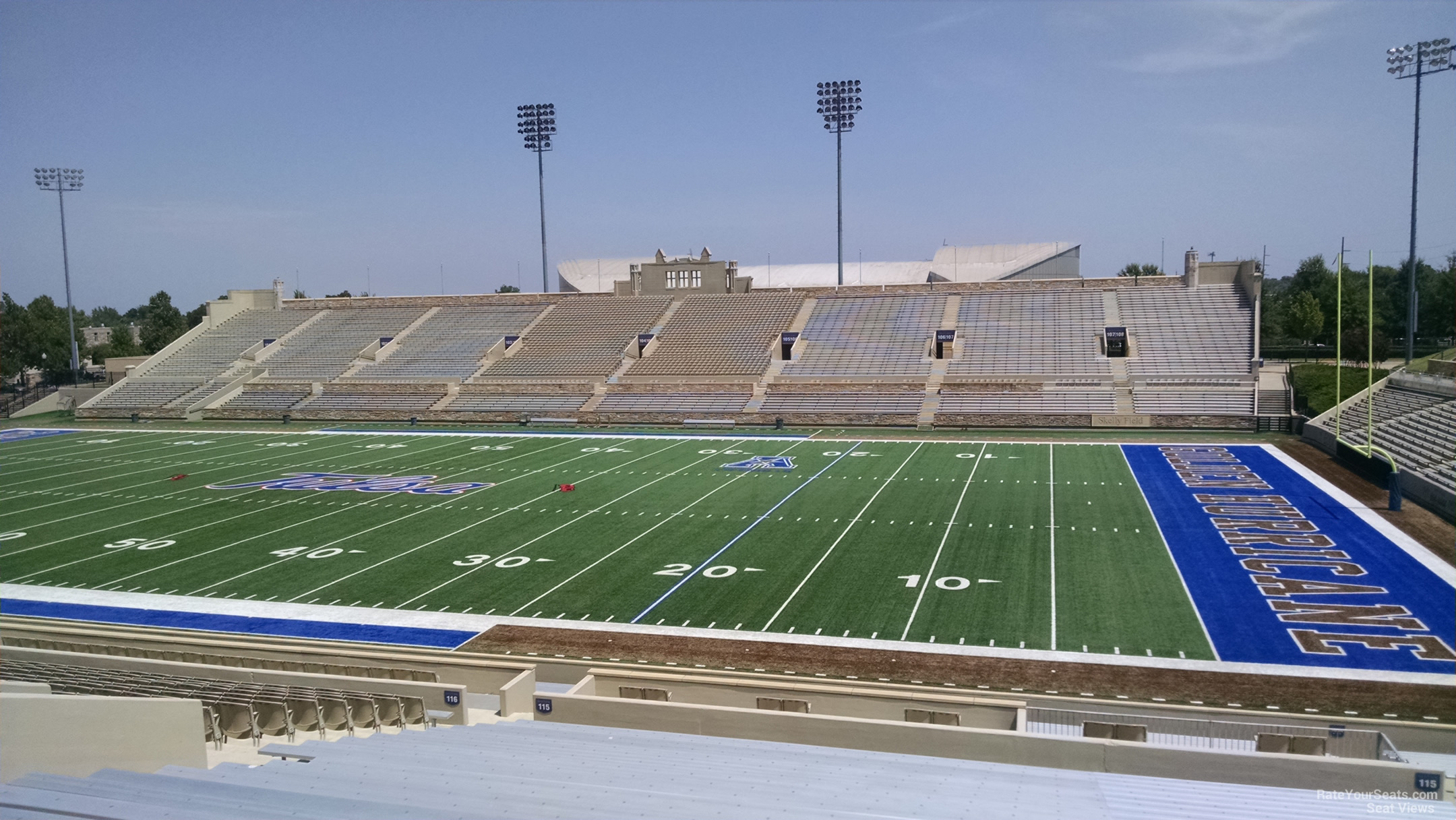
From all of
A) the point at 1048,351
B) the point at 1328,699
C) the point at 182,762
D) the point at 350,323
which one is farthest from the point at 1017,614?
the point at 350,323

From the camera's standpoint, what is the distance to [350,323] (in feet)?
181

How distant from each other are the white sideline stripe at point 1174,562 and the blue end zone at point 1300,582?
2.3 inches

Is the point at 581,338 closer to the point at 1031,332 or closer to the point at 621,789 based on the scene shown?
the point at 1031,332

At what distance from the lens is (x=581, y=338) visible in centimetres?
4934

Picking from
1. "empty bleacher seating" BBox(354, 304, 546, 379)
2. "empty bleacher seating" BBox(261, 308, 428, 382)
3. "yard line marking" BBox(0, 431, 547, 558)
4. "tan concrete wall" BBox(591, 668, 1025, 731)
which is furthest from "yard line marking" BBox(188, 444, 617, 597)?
"empty bleacher seating" BBox(261, 308, 428, 382)

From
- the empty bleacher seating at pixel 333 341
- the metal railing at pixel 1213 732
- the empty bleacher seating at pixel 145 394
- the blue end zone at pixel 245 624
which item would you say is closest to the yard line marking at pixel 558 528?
the blue end zone at pixel 245 624

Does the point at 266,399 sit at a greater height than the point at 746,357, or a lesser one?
lesser

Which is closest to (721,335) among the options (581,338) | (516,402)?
(581,338)

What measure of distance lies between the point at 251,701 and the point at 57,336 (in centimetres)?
6774

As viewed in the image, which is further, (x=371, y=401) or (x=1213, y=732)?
(x=371, y=401)

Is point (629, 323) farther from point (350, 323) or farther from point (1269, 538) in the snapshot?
point (1269, 538)

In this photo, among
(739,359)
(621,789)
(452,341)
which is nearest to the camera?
(621,789)

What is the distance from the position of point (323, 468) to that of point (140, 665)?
1852 cm

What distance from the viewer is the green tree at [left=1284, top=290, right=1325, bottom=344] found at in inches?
2122
